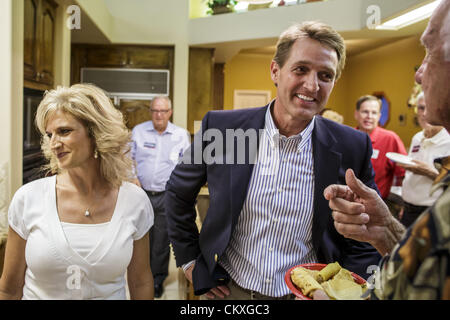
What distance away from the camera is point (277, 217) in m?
1.11

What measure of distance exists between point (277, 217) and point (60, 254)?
2.21ft

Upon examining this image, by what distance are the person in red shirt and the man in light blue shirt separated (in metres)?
1.55

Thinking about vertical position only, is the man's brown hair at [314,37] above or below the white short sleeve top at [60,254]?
above

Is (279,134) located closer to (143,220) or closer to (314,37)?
(314,37)

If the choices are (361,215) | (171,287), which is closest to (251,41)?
(171,287)

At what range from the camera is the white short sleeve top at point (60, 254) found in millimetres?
1112

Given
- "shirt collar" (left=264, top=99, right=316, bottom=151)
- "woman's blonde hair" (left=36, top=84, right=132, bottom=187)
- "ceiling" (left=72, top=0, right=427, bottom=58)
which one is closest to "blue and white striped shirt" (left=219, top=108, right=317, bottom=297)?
"shirt collar" (left=264, top=99, right=316, bottom=151)

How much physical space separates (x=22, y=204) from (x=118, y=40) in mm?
3694

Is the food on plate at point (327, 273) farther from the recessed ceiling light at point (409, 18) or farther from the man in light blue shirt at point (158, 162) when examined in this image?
the recessed ceiling light at point (409, 18)

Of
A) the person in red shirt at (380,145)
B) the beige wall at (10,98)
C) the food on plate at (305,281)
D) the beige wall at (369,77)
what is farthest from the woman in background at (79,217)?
the beige wall at (369,77)

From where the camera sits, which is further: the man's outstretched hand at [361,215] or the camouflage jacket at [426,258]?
the man's outstretched hand at [361,215]

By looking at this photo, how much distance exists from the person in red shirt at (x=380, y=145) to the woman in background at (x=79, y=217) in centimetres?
221

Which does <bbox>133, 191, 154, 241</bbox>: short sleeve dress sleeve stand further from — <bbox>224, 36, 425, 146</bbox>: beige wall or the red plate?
<bbox>224, 36, 425, 146</bbox>: beige wall

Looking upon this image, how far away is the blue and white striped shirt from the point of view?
1107 mm
